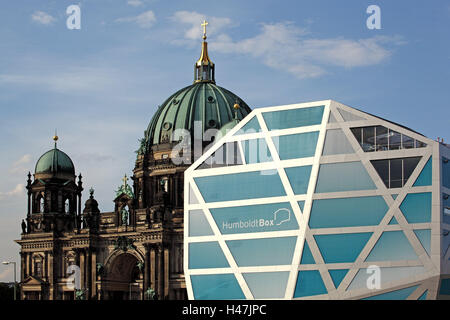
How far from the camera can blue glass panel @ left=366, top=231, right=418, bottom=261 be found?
2726 inches

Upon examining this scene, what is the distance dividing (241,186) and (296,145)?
6974 millimetres

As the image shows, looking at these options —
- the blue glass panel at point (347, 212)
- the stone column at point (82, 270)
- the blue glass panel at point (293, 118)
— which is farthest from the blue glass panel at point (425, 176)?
the stone column at point (82, 270)

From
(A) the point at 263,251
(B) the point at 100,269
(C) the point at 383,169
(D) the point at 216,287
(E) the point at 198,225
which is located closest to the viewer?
(C) the point at 383,169

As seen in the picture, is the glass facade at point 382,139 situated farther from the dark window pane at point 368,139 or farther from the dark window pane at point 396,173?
the dark window pane at point 396,173

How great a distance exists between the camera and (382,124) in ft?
234

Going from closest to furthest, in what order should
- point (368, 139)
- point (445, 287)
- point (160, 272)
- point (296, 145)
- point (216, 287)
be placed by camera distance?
point (445, 287), point (368, 139), point (296, 145), point (216, 287), point (160, 272)

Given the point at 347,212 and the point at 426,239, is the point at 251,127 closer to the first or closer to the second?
the point at 347,212

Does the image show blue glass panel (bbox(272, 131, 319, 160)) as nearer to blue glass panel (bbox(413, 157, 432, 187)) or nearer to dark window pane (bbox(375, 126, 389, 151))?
dark window pane (bbox(375, 126, 389, 151))

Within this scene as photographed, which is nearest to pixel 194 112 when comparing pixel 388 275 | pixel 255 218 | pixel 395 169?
pixel 255 218

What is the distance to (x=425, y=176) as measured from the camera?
69.4 meters

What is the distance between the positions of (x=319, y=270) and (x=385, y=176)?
10.1 m
